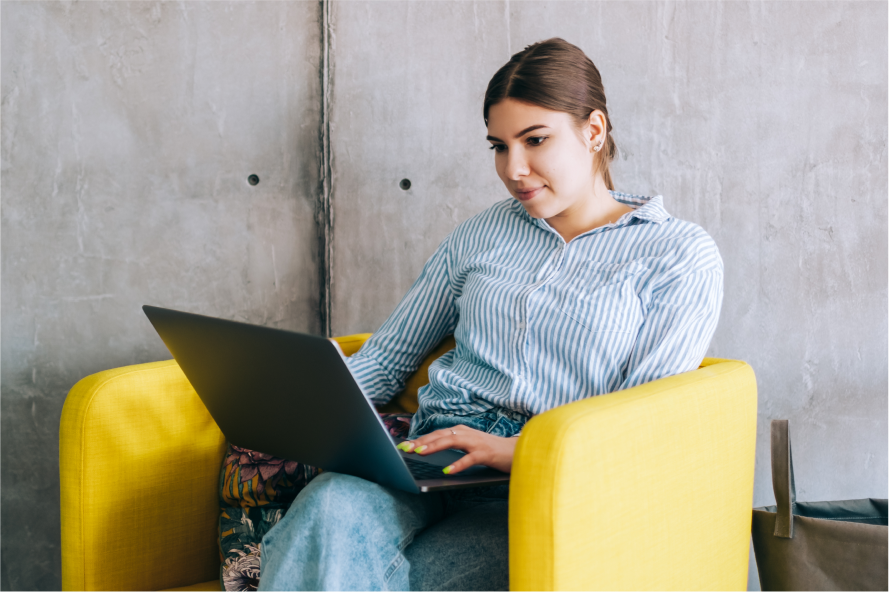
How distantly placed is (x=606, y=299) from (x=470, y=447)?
333mm

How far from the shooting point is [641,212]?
1167mm

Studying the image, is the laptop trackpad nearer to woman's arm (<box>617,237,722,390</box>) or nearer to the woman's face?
woman's arm (<box>617,237,722,390</box>)

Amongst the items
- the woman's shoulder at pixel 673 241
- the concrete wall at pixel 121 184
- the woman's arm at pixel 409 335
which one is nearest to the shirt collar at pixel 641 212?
the woman's shoulder at pixel 673 241

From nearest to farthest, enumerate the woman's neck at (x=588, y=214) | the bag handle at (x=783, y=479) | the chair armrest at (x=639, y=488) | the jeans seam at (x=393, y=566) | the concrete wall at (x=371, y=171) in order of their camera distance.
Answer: the chair armrest at (x=639, y=488) → the jeans seam at (x=393, y=566) → the bag handle at (x=783, y=479) → the woman's neck at (x=588, y=214) → the concrete wall at (x=371, y=171)

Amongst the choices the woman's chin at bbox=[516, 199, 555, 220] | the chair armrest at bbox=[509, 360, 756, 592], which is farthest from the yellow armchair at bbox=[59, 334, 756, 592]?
the woman's chin at bbox=[516, 199, 555, 220]

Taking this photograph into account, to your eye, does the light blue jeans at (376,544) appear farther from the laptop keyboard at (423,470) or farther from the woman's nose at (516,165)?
the woman's nose at (516,165)

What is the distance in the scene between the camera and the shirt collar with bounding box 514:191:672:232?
3.82ft

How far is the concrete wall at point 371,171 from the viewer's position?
1523mm

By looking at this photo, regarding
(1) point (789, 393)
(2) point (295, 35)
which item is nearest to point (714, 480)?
(1) point (789, 393)

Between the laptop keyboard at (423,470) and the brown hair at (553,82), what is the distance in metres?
0.62

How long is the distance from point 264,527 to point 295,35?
4.10ft

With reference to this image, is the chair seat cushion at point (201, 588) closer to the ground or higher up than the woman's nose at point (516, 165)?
closer to the ground

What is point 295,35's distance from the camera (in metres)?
1.76

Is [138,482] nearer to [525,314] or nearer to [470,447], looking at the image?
[470,447]
